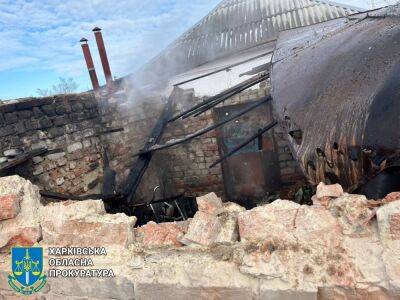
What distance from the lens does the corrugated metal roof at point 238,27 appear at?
28.3 feet

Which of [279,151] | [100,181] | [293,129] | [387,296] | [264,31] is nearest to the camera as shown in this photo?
[387,296]

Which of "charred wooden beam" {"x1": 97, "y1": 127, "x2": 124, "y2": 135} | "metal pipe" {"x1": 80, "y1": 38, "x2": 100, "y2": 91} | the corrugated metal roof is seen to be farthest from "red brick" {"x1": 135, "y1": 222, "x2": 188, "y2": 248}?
the corrugated metal roof

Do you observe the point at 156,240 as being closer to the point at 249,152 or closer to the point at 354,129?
the point at 354,129

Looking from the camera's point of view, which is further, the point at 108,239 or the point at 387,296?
the point at 108,239

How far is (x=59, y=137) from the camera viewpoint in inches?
175

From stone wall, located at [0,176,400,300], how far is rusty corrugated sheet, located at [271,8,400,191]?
147mm

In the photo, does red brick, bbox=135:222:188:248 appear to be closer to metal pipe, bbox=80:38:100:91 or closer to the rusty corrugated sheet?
the rusty corrugated sheet

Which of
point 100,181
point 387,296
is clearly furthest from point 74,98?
point 387,296

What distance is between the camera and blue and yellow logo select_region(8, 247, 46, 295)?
5.48 ft

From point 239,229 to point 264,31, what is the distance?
839 cm

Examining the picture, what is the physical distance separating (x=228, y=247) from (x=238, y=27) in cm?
903

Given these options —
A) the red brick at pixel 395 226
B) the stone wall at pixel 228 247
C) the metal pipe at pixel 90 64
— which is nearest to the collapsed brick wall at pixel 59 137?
the metal pipe at pixel 90 64

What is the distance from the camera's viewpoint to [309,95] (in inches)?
75.0

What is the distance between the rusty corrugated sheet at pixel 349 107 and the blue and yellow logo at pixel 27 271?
1.48 metres
